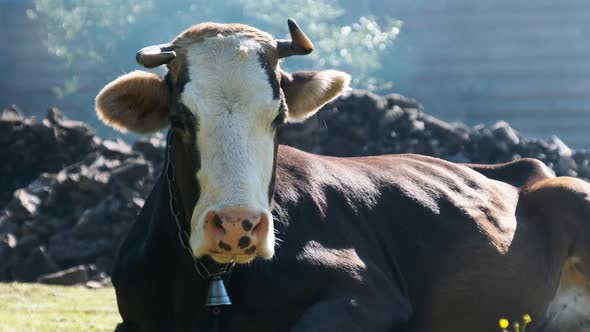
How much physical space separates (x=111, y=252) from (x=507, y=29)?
15.7 metres

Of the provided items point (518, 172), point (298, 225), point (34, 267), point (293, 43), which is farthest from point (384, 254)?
point (34, 267)

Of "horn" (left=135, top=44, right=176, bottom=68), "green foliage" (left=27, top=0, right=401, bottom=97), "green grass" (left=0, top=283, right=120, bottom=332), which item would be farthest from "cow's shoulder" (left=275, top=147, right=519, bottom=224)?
"green foliage" (left=27, top=0, right=401, bottom=97)

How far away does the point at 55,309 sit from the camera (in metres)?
7.94

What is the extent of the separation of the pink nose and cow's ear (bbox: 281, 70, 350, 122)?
994 millimetres

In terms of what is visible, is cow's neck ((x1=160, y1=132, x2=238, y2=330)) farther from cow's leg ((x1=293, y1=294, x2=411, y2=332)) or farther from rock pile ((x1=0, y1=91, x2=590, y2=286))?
rock pile ((x1=0, y1=91, x2=590, y2=286))

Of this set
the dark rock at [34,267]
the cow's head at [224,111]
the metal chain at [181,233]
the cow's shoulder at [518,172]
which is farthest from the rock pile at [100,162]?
the cow's head at [224,111]

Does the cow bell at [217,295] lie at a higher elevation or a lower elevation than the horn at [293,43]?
lower

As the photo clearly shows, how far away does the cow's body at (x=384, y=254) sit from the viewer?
4934 mm

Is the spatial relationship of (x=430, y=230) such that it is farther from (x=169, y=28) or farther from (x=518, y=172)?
(x=169, y=28)

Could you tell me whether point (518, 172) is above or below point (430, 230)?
below

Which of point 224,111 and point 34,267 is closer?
point 224,111

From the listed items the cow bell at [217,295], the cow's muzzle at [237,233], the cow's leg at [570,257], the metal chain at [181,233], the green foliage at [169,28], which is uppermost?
the cow's muzzle at [237,233]

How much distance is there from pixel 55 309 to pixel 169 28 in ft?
49.1

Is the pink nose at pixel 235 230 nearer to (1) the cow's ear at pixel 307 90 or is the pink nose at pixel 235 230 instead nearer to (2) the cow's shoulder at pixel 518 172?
(1) the cow's ear at pixel 307 90
